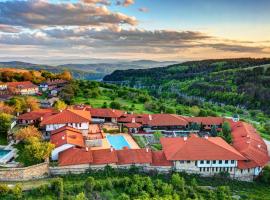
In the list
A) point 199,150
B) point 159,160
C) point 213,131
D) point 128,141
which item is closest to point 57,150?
point 128,141

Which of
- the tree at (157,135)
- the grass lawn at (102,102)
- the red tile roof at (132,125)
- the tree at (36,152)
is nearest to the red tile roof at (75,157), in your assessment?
the tree at (36,152)

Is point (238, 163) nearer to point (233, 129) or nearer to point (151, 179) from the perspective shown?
point (151, 179)

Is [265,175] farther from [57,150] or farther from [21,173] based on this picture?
[21,173]

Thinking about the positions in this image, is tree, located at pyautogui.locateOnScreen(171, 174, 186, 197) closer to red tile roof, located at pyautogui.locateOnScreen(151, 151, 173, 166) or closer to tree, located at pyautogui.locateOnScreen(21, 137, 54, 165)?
red tile roof, located at pyautogui.locateOnScreen(151, 151, 173, 166)

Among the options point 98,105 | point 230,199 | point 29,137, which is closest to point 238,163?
point 230,199

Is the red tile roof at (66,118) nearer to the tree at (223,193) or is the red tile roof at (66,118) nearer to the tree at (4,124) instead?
the tree at (4,124)
